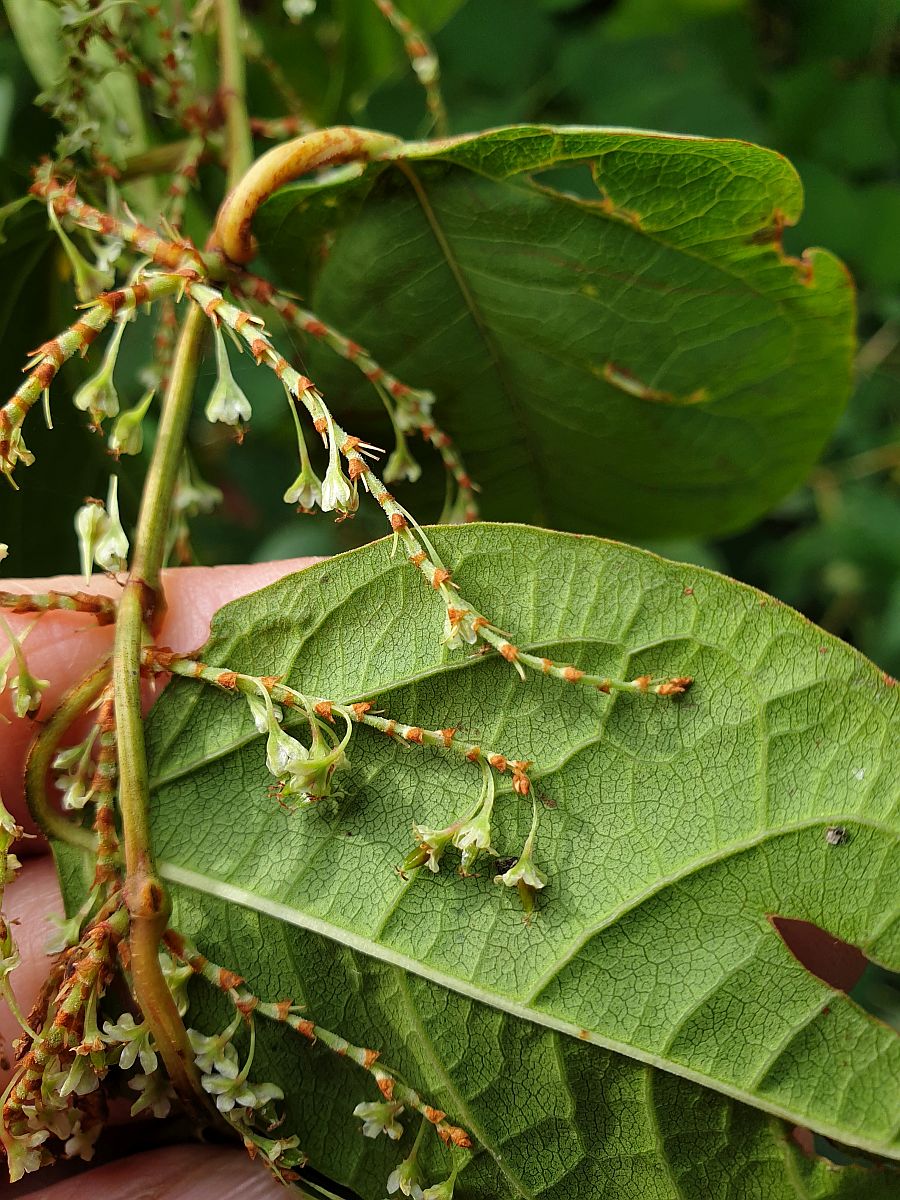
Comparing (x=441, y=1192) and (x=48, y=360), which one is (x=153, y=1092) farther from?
(x=48, y=360)

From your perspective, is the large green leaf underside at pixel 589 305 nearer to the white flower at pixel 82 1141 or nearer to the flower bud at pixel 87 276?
the flower bud at pixel 87 276

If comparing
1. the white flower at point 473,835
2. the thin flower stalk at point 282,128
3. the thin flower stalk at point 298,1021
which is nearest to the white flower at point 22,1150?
the thin flower stalk at point 298,1021

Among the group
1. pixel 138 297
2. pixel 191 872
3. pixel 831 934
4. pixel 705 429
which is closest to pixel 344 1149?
pixel 191 872

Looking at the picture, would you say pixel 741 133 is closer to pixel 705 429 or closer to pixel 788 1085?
pixel 705 429

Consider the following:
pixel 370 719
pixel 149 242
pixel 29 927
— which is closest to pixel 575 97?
pixel 149 242

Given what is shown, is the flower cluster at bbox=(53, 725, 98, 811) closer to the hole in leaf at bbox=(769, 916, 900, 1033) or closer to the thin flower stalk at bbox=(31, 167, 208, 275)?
the thin flower stalk at bbox=(31, 167, 208, 275)

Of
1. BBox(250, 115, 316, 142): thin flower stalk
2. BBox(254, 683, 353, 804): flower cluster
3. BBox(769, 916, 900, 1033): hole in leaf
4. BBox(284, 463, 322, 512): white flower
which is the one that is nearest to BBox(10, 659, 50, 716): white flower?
BBox(254, 683, 353, 804): flower cluster
